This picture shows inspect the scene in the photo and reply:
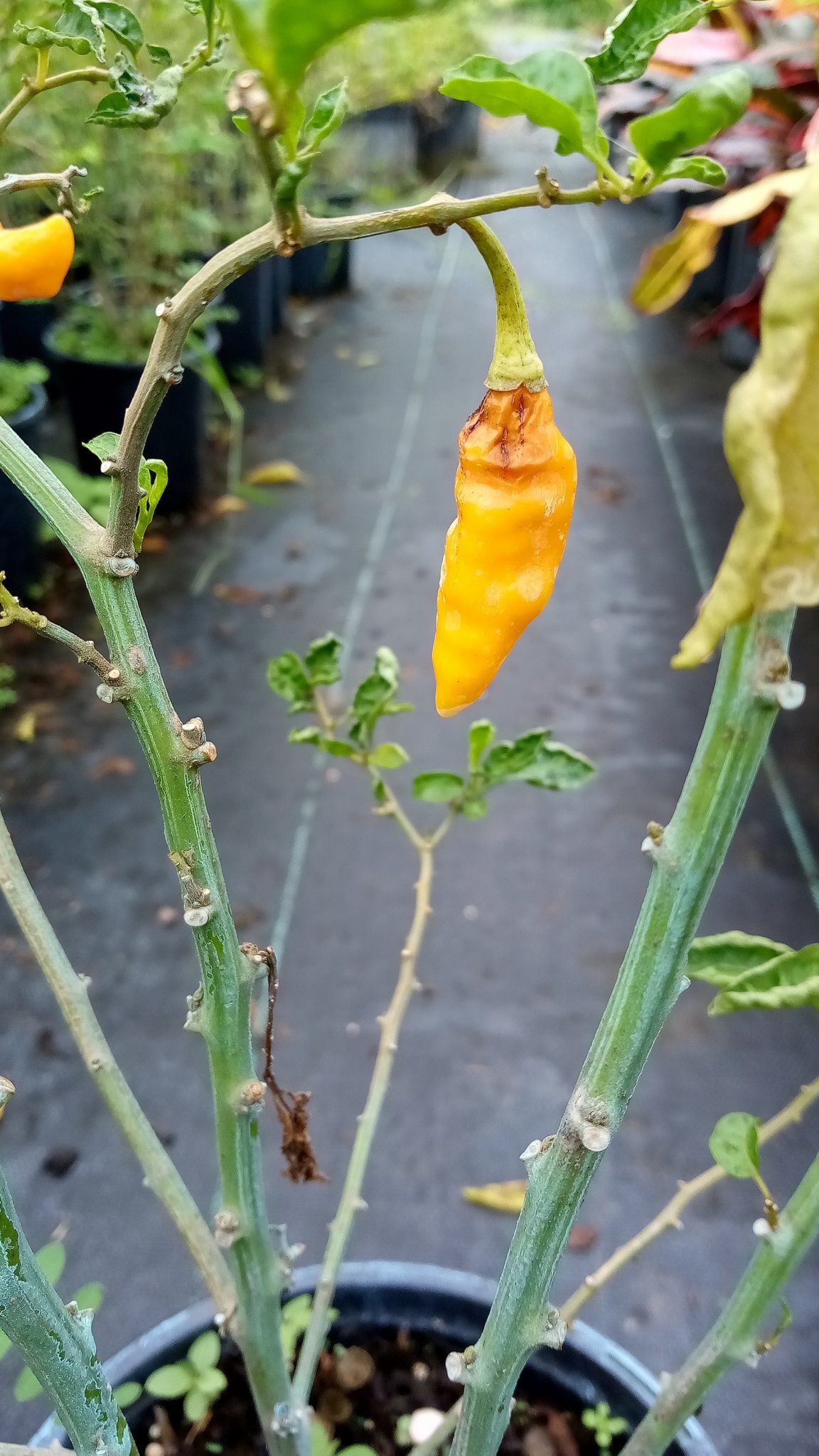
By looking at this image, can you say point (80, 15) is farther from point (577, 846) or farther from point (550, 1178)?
point (577, 846)

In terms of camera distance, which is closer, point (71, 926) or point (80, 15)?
point (80, 15)

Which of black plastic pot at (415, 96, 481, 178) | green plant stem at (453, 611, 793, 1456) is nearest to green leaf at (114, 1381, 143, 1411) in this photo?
green plant stem at (453, 611, 793, 1456)

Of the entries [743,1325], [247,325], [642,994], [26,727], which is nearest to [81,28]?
[642,994]

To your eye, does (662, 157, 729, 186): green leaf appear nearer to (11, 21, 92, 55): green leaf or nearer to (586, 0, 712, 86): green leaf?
(586, 0, 712, 86): green leaf

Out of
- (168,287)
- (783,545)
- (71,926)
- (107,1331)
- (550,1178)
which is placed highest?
(168,287)

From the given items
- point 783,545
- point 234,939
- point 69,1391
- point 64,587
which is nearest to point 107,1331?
point 69,1391
